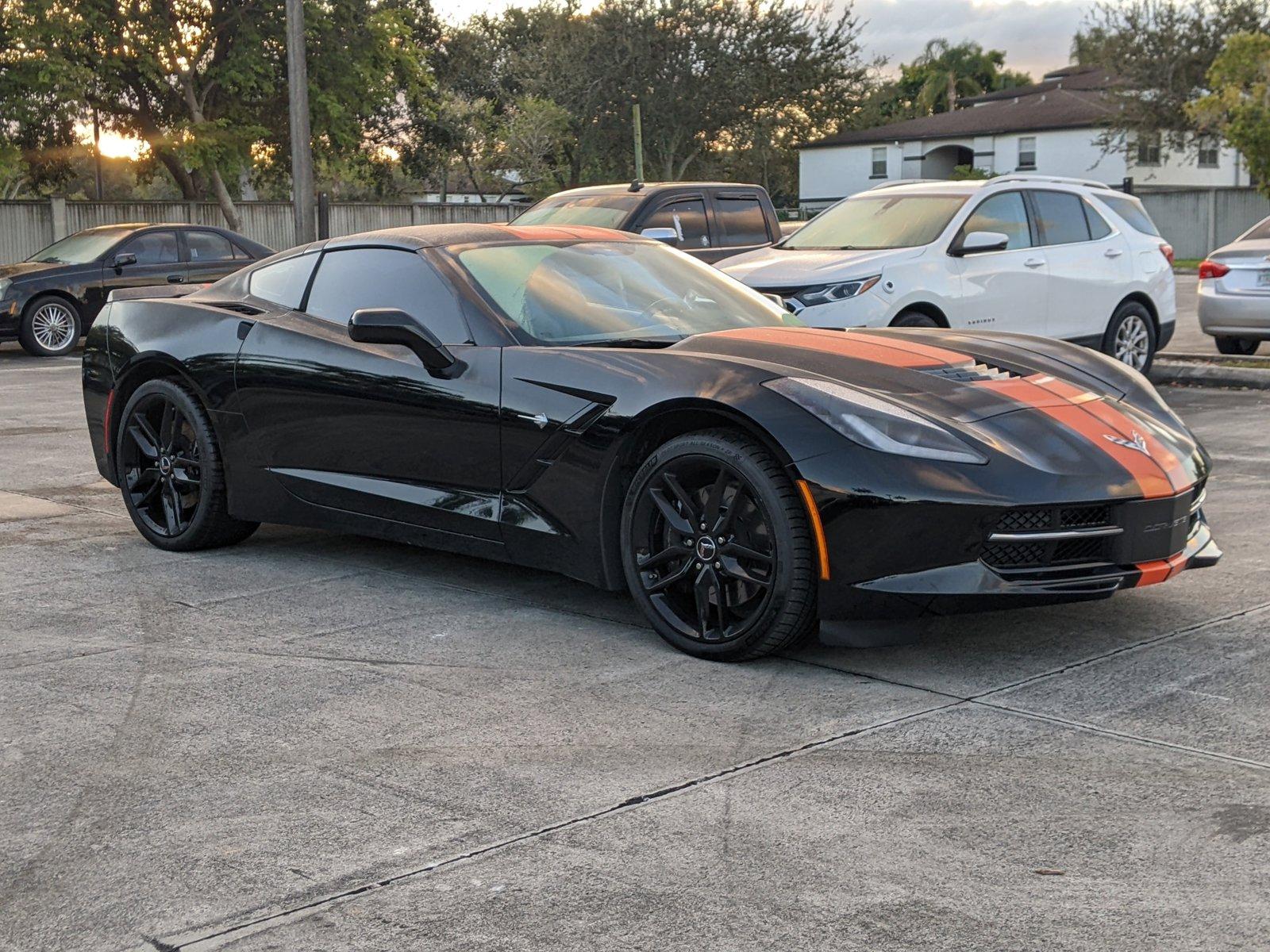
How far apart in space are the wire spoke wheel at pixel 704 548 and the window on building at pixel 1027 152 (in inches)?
2248

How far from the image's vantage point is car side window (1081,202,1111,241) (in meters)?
12.3

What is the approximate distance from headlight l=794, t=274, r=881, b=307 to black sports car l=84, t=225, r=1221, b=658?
13.7 ft

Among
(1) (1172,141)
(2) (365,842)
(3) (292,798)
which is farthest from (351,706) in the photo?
(1) (1172,141)

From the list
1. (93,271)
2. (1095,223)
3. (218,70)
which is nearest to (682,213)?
(1095,223)

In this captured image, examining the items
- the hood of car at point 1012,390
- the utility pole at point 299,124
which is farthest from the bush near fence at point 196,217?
the hood of car at point 1012,390

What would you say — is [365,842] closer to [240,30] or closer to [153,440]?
[153,440]

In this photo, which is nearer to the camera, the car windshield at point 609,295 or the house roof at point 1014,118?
the car windshield at point 609,295

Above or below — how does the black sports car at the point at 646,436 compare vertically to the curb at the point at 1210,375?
above

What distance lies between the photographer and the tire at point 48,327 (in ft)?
60.2

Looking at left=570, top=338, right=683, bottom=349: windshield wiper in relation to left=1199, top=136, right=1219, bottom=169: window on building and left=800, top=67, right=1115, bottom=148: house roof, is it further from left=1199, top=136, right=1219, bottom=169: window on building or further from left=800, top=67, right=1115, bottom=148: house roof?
left=800, top=67, right=1115, bottom=148: house roof

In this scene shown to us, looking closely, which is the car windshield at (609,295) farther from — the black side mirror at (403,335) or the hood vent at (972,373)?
the hood vent at (972,373)

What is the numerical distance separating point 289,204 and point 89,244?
1433 centimetres

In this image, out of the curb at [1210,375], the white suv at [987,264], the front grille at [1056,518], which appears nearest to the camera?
the front grille at [1056,518]

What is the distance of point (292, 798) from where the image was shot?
3762mm
